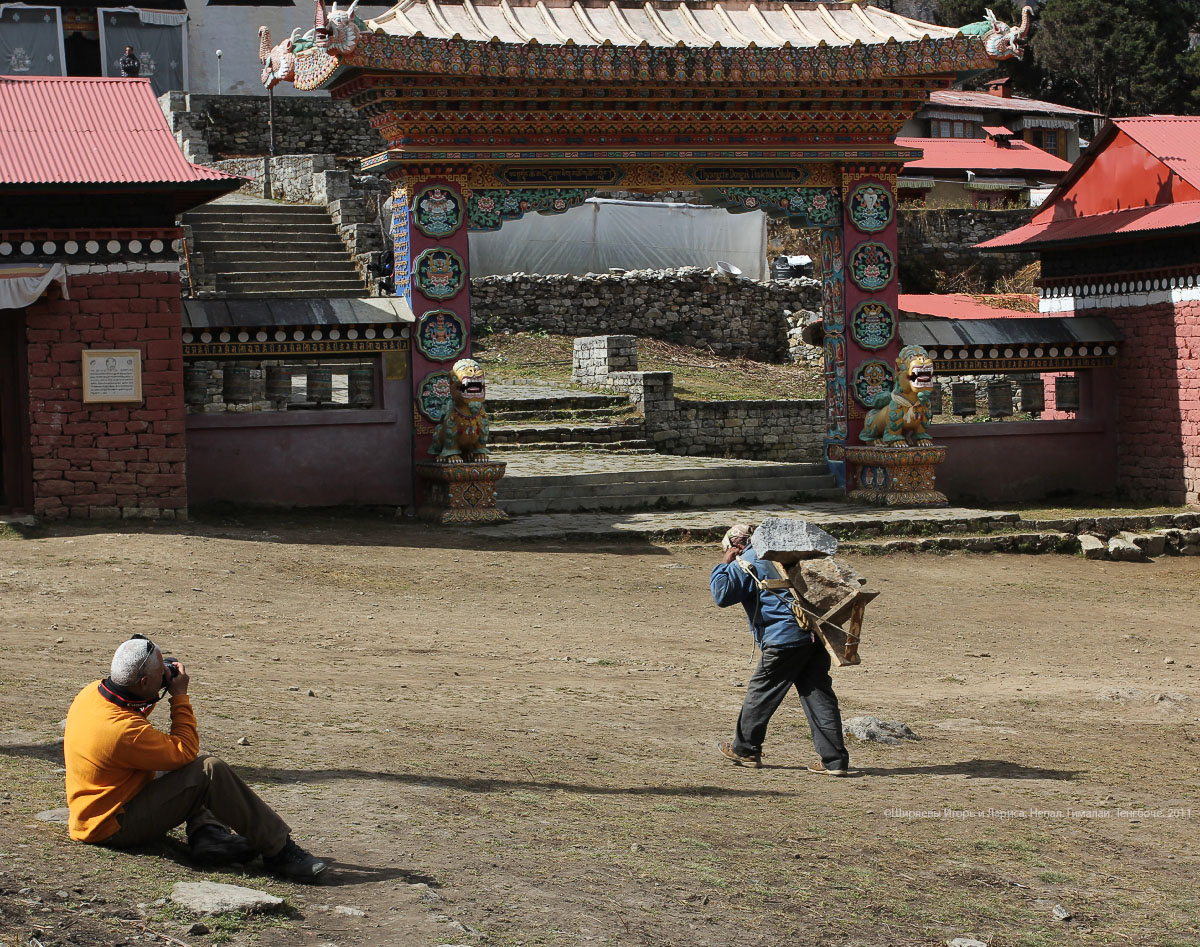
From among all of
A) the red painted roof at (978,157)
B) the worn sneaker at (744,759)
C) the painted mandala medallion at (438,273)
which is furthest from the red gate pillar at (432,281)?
the red painted roof at (978,157)

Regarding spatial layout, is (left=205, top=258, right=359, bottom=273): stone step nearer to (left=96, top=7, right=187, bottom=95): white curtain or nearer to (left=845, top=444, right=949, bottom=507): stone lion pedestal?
(left=96, top=7, right=187, bottom=95): white curtain

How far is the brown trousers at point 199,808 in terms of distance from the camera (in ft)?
18.3

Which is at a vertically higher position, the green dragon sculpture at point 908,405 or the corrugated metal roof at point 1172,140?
the corrugated metal roof at point 1172,140

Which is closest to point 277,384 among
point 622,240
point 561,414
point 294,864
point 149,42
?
point 561,414

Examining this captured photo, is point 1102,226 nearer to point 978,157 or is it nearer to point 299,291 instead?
point 299,291

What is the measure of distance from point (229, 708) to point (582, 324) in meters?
22.8

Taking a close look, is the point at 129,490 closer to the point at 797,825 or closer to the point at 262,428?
the point at 262,428

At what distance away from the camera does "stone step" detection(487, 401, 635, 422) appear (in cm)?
2216

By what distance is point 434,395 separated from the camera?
1664cm

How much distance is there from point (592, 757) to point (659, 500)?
9.97 meters

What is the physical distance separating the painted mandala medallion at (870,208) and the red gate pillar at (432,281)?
4.75 meters

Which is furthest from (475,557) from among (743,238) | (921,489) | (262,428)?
(743,238)

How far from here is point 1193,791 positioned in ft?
25.3

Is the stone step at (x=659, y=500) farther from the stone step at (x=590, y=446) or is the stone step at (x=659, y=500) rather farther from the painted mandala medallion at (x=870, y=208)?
the stone step at (x=590, y=446)
